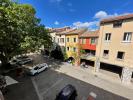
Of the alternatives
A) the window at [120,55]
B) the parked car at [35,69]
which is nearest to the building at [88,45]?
the window at [120,55]

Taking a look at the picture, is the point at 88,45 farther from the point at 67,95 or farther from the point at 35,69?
the point at 67,95

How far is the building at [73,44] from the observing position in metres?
25.2

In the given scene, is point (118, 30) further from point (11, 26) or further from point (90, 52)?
point (11, 26)

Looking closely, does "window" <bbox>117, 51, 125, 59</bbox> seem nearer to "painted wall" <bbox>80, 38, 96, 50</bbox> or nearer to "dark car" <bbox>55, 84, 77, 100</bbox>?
"painted wall" <bbox>80, 38, 96, 50</bbox>

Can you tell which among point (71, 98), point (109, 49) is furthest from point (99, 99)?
point (109, 49)

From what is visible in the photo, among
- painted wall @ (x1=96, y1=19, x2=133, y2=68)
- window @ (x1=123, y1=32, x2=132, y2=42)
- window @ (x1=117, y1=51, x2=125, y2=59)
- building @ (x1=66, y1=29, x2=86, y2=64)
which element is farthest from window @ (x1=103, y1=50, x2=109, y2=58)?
building @ (x1=66, y1=29, x2=86, y2=64)

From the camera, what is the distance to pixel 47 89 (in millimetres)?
13805

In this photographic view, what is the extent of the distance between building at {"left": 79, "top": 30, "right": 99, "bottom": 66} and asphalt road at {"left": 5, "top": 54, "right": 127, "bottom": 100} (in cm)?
834

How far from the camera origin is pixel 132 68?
1609 centimetres

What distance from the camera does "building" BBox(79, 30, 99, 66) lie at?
72.3 ft

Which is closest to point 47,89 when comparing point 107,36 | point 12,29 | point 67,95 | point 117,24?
point 67,95

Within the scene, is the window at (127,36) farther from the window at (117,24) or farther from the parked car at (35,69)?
the parked car at (35,69)

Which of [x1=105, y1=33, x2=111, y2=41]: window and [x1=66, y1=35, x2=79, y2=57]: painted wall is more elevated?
[x1=105, y1=33, x2=111, y2=41]: window

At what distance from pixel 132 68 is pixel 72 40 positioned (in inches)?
601
